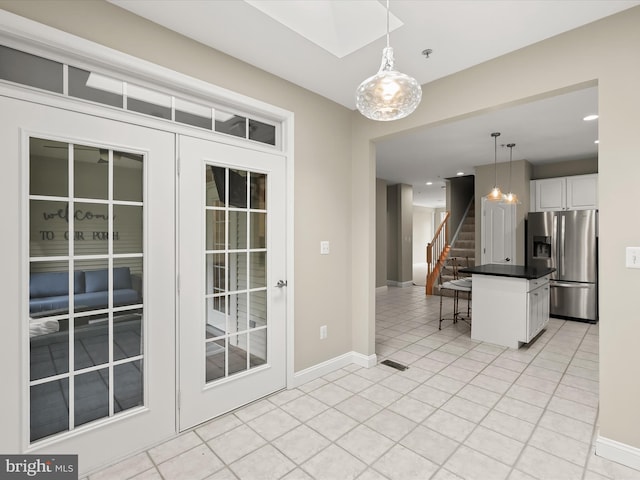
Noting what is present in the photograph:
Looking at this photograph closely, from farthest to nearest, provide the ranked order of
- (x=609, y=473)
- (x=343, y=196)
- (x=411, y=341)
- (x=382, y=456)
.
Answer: (x=411, y=341) → (x=343, y=196) → (x=382, y=456) → (x=609, y=473)

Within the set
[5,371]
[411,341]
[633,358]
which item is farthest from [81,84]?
[411,341]

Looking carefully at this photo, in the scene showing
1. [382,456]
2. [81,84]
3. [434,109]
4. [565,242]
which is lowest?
[382,456]

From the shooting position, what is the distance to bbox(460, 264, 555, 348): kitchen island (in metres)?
3.86

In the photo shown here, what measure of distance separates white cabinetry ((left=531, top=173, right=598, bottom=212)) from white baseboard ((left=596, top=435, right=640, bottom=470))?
4.87m

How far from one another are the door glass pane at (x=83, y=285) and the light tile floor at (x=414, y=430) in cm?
49

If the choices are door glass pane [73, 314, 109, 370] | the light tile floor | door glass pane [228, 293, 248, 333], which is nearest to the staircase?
the light tile floor

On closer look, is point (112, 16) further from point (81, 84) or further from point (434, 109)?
point (434, 109)

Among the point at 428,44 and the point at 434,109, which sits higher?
the point at 428,44

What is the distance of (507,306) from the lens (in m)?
→ 3.98

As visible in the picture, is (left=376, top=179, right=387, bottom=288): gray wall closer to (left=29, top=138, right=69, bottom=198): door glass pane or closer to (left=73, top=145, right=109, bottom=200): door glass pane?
(left=73, top=145, right=109, bottom=200): door glass pane

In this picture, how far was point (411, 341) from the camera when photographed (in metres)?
4.19

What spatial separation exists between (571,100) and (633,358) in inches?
109

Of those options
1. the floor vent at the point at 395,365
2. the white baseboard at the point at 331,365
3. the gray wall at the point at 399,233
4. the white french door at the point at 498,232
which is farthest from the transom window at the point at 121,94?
the gray wall at the point at 399,233

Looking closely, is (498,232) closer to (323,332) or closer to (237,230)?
(323,332)
